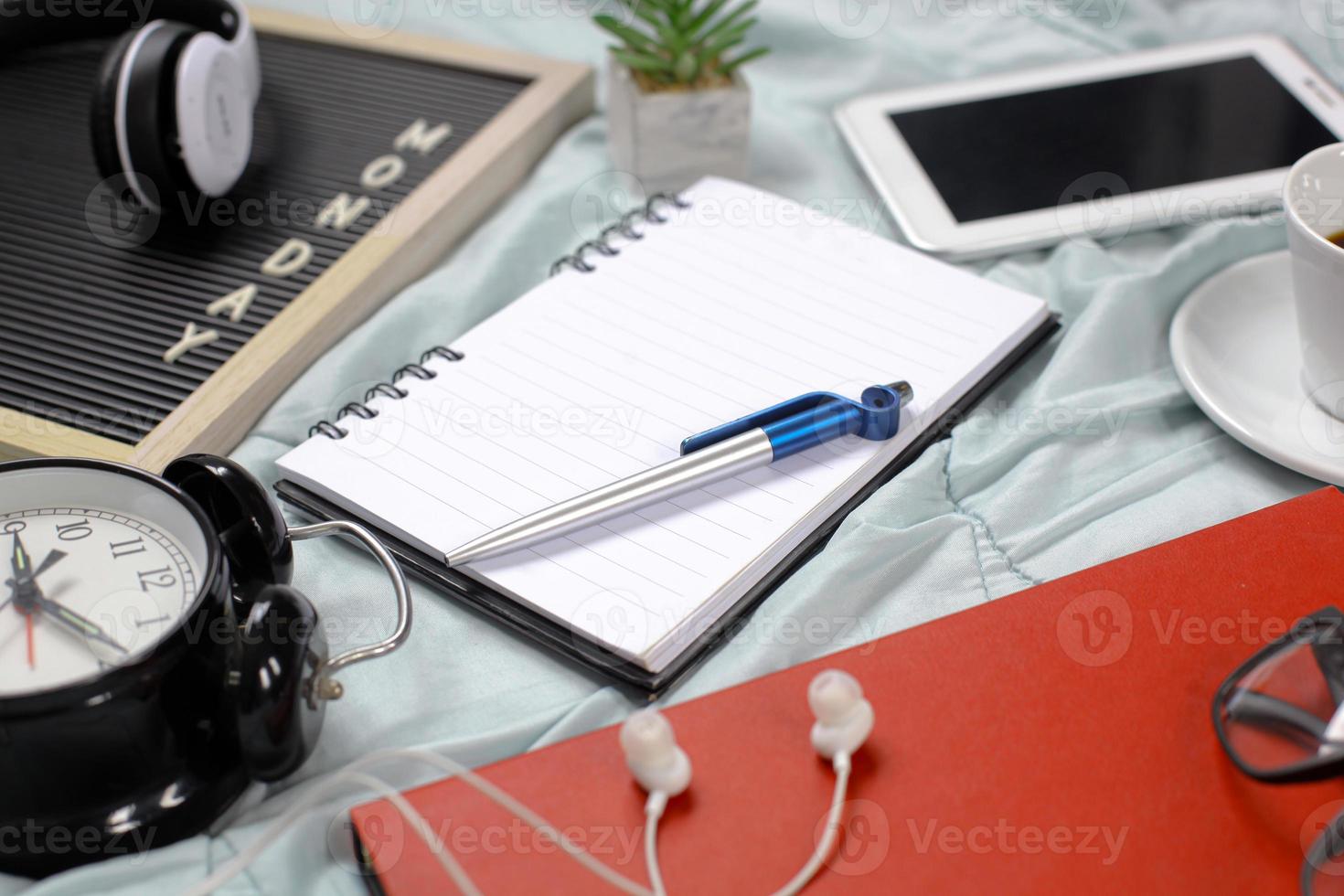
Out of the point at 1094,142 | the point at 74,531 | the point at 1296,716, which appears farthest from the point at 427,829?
the point at 1094,142

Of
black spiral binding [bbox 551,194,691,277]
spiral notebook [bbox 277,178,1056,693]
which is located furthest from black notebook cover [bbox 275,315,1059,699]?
black spiral binding [bbox 551,194,691,277]

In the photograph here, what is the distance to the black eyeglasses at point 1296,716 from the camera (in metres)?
0.40

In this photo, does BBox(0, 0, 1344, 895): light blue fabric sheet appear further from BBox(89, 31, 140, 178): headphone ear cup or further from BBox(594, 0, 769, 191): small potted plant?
BBox(89, 31, 140, 178): headphone ear cup

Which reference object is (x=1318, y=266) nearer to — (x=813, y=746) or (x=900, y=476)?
(x=900, y=476)

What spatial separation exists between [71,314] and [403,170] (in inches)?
8.7

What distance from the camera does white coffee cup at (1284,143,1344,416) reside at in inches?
21.1

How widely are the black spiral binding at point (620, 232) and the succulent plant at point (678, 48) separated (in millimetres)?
78

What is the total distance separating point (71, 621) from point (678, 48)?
499 millimetres

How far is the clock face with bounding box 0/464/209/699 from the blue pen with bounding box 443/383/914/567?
0.11 meters


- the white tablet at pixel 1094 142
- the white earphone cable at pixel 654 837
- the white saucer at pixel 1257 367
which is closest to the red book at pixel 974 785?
the white earphone cable at pixel 654 837

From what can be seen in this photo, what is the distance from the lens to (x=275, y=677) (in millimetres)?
406

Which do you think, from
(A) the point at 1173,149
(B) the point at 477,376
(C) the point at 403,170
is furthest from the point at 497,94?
(A) the point at 1173,149

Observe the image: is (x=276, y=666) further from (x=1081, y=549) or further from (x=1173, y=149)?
(x=1173, y=149)

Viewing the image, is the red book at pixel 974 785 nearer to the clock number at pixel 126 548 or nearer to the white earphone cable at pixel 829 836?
the white earphone cable at pixel 829 836
